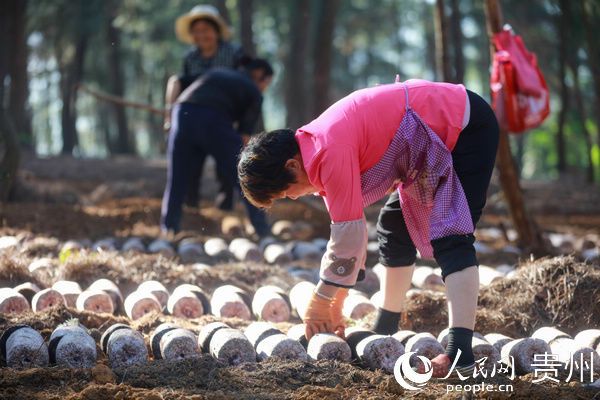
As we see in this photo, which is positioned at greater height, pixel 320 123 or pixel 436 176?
pixel 320 123

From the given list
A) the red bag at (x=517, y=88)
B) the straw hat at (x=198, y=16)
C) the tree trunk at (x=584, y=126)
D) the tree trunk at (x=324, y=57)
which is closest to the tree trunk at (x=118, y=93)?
the tree trunk at (x=324, y=57)

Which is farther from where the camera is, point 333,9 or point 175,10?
point 175,10

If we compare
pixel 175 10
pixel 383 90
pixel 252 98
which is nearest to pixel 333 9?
pixel 252 98

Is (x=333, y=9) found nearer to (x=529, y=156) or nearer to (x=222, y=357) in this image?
(x=222, y=357)

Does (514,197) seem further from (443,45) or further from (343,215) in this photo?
(343,215)

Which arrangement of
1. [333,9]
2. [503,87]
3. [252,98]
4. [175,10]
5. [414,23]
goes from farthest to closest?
[414,23] → [175,10] → [333,9] → [252,98] → [503,87]

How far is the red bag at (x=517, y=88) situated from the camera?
4.23 m

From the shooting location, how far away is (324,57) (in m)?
9.71

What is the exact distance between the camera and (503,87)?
14.0 ft

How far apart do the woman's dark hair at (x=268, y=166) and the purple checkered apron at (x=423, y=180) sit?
0.35 metres

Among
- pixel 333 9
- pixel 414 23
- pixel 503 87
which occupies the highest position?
pixel 414 23

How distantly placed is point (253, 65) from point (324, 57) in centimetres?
419

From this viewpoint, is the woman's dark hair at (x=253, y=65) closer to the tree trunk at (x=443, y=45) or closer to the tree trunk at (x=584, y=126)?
the tree trunk at (x=443, y=45)

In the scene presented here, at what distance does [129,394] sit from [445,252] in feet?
4.26
